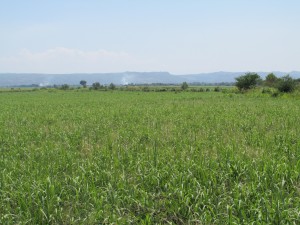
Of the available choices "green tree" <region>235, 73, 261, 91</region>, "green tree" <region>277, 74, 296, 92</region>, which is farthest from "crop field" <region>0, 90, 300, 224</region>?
A: "green tree" <region>235, 73, 261, 91</region>

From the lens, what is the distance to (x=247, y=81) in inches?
2522

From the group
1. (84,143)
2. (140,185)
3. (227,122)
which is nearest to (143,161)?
(140,185)

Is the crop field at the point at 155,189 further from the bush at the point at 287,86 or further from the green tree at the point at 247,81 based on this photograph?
the green tree at the point at 247,81

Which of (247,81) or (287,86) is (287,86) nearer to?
(287,86)

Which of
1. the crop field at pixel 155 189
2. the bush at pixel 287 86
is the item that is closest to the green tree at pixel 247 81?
the bush at pixel 287 86

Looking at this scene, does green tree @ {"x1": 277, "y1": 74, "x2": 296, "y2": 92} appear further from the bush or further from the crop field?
the crop field

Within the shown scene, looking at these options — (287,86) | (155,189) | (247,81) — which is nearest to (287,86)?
(287,86)

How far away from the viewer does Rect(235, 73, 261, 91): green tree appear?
6397 cm

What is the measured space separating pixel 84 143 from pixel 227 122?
759 cm

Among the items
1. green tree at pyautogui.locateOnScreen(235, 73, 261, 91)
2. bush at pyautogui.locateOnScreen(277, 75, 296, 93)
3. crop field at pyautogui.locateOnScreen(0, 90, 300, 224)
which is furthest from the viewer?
green tree at pyautogui.locateOnScreen(235, 73, 261, 91)

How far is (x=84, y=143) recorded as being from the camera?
33.8 feet

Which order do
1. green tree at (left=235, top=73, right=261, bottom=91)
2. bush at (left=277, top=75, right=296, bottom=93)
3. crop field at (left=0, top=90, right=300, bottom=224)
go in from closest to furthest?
crop field at (left=0, top=90, right=300, bottom=224)
bush at (left=277, top=75, right=296, bottom=93)
green tree at (left=235, top=73, right=261, bottom=91)

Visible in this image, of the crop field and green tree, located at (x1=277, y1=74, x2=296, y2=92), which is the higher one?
green tree, located at (x1=277, y1=74, x2=296, y2=92)

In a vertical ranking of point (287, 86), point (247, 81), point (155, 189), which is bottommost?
point (155, 189)
